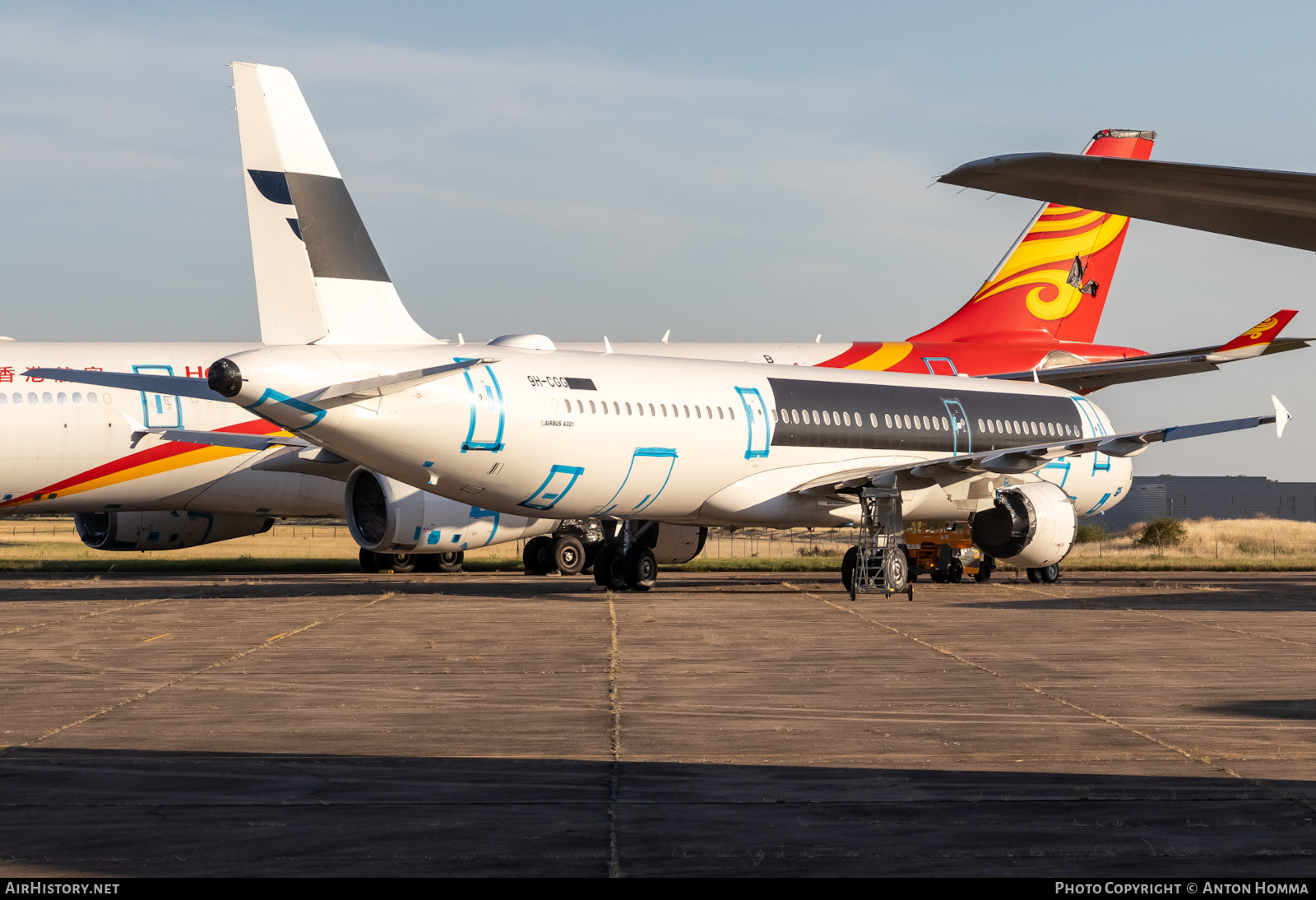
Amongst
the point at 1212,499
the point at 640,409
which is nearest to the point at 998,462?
the point at 640,409

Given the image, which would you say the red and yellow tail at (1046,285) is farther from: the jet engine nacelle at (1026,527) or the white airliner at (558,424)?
the jet engine nacelle at (1026,527)

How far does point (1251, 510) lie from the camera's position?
102 meters

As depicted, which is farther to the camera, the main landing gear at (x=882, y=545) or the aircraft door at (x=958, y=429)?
the aircraft door at (x=958, y=429)

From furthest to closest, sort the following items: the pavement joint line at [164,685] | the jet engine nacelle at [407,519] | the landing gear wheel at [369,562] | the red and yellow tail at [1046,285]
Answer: the red and yellow tail at [1046,285]
the landing gear wheel at [369,562]
the jet engine nacelle at [407,519]
the pavement joint line at [164,685]

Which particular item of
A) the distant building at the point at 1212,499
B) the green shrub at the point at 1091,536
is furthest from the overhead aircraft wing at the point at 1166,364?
the distant building at the point at 1212,499

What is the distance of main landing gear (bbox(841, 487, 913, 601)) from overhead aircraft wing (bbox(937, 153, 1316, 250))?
19087 millimetres

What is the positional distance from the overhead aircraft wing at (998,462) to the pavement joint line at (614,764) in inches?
320

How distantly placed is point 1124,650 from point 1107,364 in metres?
19.2

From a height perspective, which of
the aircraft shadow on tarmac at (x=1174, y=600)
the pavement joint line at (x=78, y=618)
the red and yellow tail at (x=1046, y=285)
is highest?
the red and yellow tail at (x=1046, y=285)

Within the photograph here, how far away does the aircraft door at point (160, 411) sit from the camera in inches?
996

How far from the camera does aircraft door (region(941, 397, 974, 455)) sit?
1009 inches

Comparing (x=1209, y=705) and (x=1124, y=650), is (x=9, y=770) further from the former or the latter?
(x=1124, y=650)

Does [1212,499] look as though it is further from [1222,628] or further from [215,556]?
[1222,628]

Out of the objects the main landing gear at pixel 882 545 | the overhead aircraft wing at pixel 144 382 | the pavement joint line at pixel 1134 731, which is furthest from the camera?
the main landing gear at pixel 882 545
